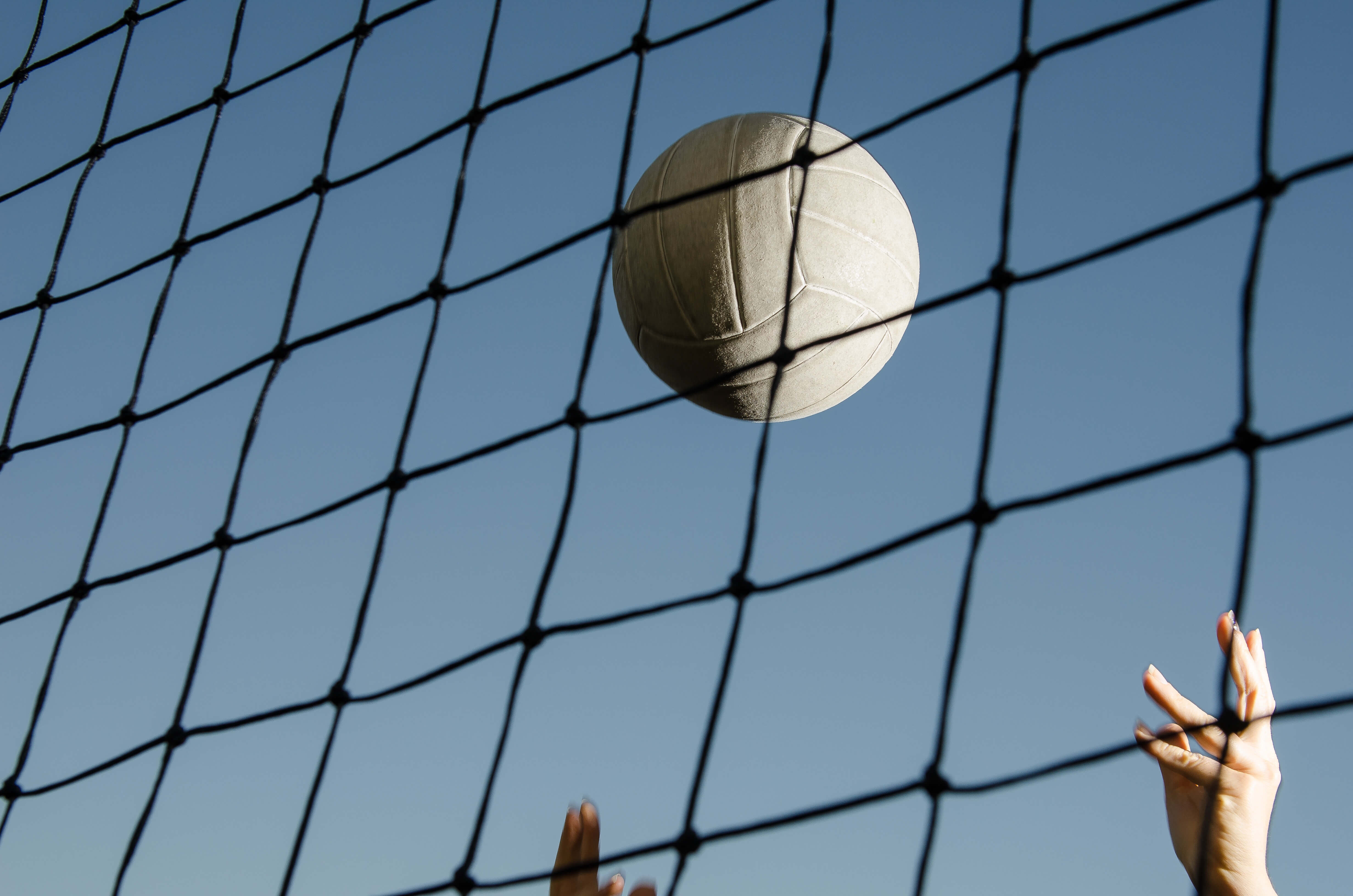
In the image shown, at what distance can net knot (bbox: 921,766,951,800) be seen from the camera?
1.83 m

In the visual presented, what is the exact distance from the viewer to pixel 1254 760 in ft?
6.46

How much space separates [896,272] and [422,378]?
117cm

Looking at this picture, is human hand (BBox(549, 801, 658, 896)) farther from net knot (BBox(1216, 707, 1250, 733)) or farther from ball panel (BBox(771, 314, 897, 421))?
ball panel (BBox(771, 314, 897, 421))

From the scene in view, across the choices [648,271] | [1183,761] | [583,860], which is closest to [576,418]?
[648,271]

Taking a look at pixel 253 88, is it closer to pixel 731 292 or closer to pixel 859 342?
pixel 731 292

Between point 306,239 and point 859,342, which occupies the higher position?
point 306,239

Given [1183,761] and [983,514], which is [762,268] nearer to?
[983,514]

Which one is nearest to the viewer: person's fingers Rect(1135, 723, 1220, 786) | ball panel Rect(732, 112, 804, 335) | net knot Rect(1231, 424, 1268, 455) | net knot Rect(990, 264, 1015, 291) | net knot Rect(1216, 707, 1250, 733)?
net knot Rect(1216, 707, 1250, 733)

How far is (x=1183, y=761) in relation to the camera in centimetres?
197

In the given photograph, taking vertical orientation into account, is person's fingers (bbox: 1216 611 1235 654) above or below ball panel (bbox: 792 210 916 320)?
below

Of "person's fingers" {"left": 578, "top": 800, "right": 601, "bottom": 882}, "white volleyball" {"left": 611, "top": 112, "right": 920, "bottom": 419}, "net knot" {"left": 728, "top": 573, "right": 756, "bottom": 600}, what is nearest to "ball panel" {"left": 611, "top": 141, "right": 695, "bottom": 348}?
"white volleyball" {"left": 611, "top": 112, "right": 920, "bottom": 419}

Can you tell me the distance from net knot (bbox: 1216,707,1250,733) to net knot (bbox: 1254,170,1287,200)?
846mm

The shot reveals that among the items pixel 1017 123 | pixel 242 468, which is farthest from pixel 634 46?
pixel 242 468

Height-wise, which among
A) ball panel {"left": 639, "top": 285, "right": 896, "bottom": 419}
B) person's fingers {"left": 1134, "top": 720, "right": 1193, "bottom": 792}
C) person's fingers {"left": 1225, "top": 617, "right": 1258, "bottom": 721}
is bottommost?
person's fingers {"left": 1134, "top": 720, "right": 1193, "bottom": 792}
